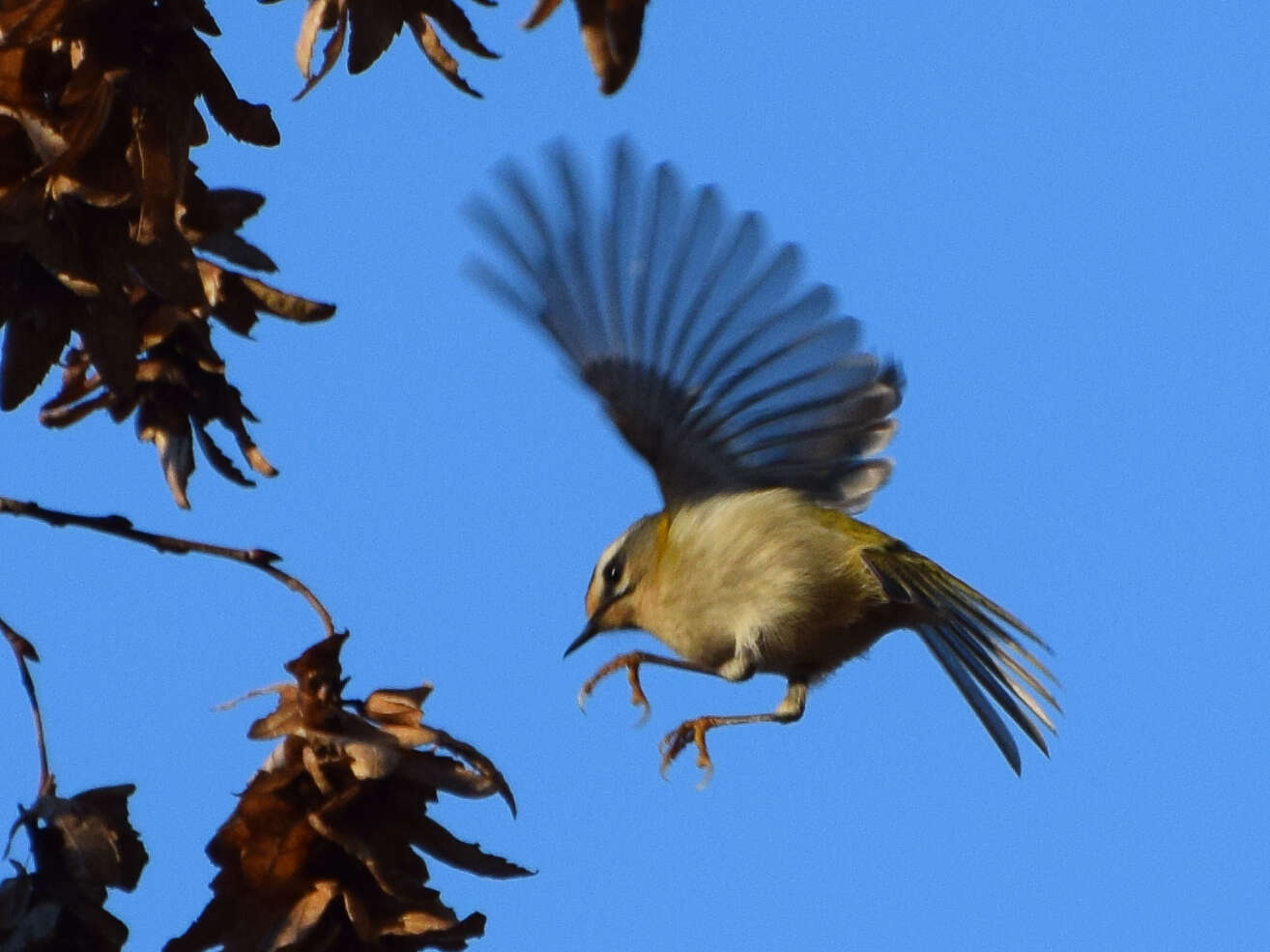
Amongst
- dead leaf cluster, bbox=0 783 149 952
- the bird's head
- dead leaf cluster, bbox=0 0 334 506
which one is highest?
the bird's head

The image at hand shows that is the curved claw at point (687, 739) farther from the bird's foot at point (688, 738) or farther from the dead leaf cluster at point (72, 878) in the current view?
the dead leaf cluster at point (72, 878)

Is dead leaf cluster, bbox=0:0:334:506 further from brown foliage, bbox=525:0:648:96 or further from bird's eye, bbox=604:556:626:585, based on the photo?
bird's eye, bbox=604:556:626:585

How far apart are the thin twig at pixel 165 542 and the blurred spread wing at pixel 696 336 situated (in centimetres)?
223

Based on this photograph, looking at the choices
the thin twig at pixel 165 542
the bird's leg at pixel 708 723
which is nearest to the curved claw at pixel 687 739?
the bird's leg at pixel 708 723

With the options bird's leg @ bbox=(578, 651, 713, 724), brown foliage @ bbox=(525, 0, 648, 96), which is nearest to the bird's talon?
bird's leg @ bbox=(578, 651, 713, 724)

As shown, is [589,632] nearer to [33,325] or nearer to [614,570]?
[614,570]

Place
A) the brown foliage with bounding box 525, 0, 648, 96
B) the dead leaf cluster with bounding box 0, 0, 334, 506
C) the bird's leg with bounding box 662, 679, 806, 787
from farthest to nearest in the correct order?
the bird's leg with bounding box 662, 679, 806, 787
the dead leaf cluster with bounding box 0, 0, 334, 506
the brown foliage with bounding box 525, 0, 648, 96

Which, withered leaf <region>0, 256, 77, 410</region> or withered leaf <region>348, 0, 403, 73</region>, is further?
withered leaf <region>0, 256, 77, 410</region>

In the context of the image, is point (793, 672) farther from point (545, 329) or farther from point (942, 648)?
point (545, 329)

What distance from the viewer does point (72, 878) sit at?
200cm

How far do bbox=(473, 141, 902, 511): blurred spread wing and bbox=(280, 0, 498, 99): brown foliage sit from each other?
2.28 m

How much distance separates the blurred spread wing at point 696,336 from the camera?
440 cm

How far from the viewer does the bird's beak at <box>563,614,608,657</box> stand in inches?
179

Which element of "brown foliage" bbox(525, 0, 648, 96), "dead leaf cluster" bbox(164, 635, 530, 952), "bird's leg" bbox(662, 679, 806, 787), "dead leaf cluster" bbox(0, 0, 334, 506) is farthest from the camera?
"bird's leg" bbox(662, 679, 806, 787)
